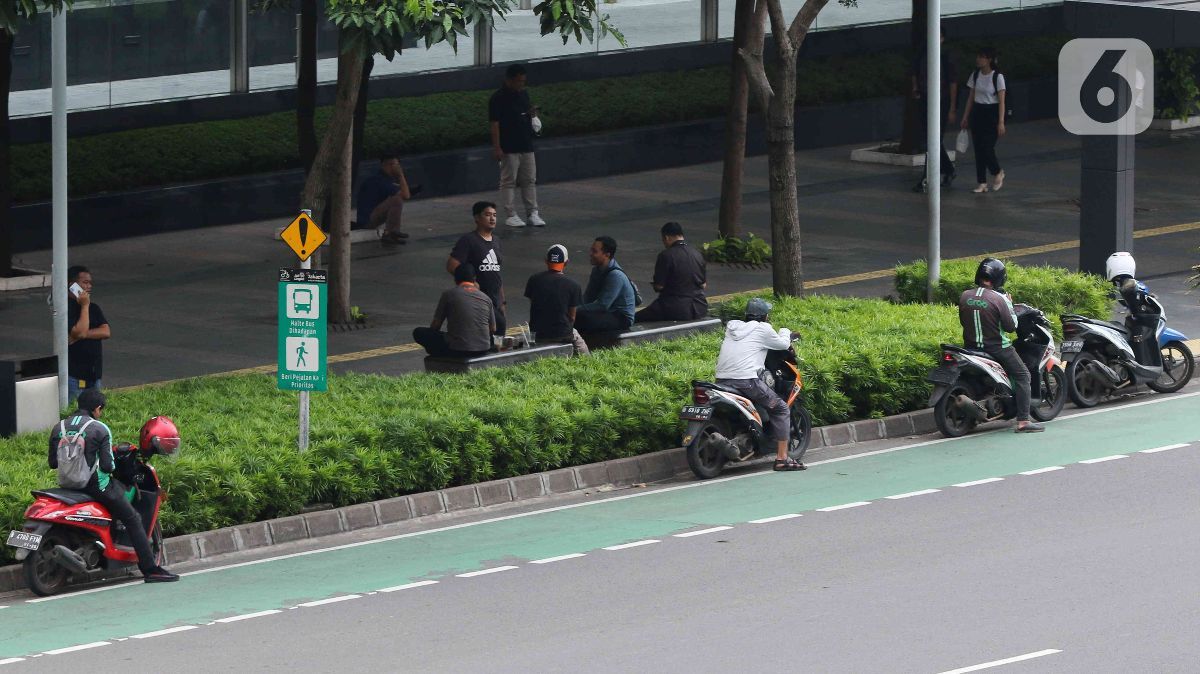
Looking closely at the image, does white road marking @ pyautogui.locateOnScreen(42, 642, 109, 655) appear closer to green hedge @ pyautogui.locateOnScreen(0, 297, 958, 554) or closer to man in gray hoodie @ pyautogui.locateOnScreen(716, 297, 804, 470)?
green hedge @ pyautogui.locateOnScreen(0, 297, 958, 554)

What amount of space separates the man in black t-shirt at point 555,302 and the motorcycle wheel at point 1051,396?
396cm

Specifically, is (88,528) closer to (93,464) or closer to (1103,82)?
(93,464)

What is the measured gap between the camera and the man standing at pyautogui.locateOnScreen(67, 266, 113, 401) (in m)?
16.8

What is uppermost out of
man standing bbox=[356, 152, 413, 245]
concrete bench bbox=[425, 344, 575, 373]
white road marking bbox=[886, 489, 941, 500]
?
man standing bbox=[356, 152, 413, 245]

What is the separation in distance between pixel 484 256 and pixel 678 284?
1.97 m

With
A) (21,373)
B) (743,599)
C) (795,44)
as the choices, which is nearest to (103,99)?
(795,44)

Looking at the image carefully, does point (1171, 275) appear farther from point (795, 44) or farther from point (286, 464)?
point (286, 464)

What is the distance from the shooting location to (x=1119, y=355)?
17.9 m

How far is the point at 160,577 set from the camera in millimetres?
13000

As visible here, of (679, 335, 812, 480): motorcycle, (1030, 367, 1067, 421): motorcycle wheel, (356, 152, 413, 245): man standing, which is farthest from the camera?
(356, 152, 413, 245): man standing

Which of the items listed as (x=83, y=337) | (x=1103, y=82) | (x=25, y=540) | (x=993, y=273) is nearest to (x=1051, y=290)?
(x=1103, y=82)

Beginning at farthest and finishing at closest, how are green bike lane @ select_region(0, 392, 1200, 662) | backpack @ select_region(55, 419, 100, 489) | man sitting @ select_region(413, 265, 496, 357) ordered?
man sitting @ select_region(413, 265, 496, 357) < backpack @ select_region(55, 419, 100, 489) < green bike lane @ select_region(0, 392, 1200, 662)

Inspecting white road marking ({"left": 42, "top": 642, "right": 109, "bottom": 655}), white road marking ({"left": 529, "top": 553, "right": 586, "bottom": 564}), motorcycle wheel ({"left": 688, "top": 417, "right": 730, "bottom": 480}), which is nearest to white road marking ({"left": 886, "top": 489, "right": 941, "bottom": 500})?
motorcycle wheel ({"left": 688, "top": 417, "right": 730, "bottom": 480})

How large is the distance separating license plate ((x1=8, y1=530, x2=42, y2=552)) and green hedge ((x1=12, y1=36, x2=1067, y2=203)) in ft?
44.6
